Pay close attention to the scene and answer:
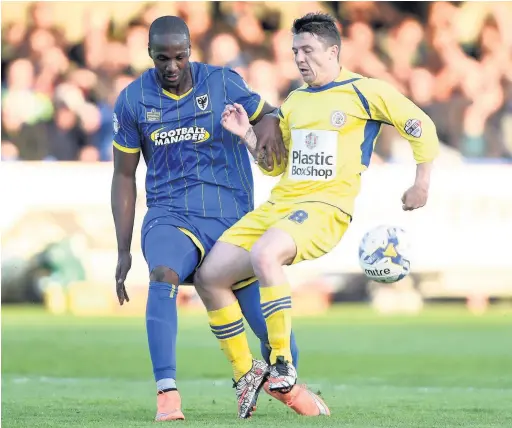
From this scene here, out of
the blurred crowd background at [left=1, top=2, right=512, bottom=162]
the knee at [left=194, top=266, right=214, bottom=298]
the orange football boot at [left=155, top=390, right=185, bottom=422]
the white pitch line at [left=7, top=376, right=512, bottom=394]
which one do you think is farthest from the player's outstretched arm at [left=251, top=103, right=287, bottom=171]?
the blurred crowd background at [left=1, top=2, right=512, bottom=162]

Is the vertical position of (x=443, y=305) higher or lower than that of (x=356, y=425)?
lower

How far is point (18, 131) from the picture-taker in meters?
17.1

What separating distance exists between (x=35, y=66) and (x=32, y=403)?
35.6 ft

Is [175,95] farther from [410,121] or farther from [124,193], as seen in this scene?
[410,121]

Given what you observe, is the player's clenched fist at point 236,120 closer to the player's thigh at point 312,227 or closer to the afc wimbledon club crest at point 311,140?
the afc wimbledon club crest at point 311,140

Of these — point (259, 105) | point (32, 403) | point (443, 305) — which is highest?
point (259, 105)

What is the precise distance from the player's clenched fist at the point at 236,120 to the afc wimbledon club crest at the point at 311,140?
33 cm

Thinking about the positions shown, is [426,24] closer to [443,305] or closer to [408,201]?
[443,305]

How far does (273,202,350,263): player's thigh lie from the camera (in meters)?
6.42

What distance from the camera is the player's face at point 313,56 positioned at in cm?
670

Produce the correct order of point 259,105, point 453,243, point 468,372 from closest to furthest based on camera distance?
point 259,105 → point 468,372 → point 453,243

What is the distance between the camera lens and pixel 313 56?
6695mm

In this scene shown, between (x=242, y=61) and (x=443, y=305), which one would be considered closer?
(x=443, y=305)

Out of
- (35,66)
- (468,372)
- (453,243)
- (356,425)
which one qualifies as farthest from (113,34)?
(356,425)
